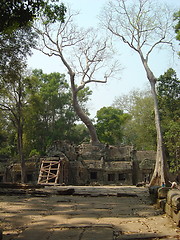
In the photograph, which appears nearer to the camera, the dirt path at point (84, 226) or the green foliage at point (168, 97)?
the dirt path at point (84, 226)

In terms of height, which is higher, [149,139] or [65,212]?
[149,139]

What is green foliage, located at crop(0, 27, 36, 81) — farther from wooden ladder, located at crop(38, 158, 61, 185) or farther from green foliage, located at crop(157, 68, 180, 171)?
green foliage, located at crop(157, 68, 180, 171)

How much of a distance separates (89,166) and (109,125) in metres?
13.8

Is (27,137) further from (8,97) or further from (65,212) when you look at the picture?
(65,212)

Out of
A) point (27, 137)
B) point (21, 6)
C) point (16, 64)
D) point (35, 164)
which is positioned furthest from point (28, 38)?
point (27, 137)

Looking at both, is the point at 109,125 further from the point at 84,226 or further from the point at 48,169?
the point at 84,226

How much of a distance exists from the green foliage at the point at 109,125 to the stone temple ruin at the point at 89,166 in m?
10.4

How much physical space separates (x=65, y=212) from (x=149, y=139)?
3238 cm

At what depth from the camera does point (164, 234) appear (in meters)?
4.10

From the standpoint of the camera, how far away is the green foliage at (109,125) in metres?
41.0

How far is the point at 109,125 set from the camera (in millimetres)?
41062

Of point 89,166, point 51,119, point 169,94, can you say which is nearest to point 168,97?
point 169,94

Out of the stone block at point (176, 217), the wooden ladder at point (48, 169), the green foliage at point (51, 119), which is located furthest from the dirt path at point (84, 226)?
the green foliage at point (51, 119)

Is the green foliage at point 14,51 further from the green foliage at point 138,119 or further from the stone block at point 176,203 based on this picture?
the green foliage at point 138,119
